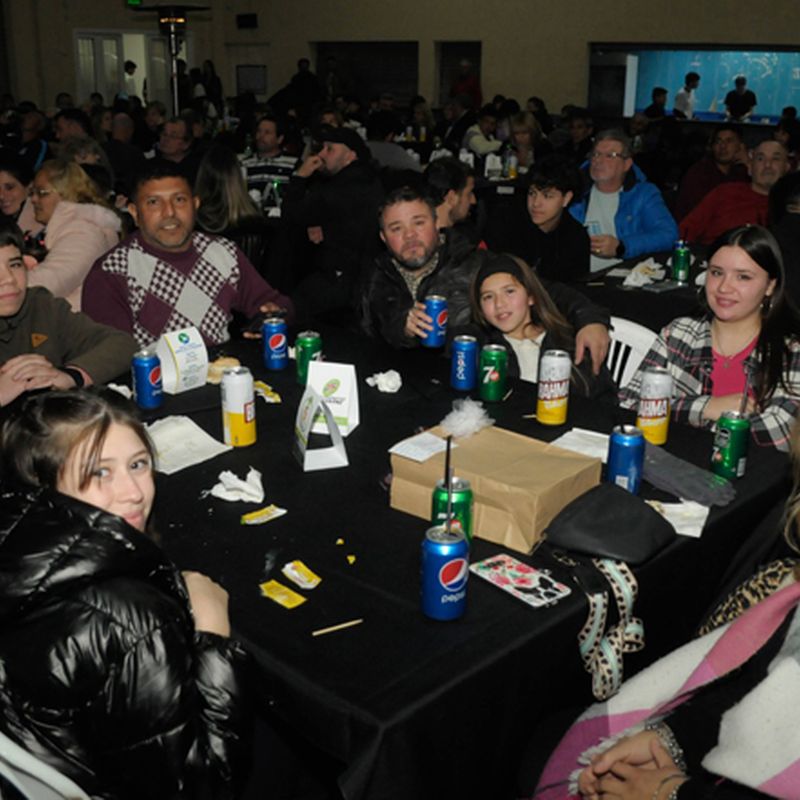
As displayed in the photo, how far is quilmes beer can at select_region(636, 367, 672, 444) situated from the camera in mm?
2299

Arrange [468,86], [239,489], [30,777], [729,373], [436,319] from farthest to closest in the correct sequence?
[468,86], [436,319], [729,373], [239,489], [30,777]

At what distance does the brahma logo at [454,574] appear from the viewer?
1.54 meters

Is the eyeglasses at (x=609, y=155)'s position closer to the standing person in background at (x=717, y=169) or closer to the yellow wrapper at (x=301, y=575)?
the standing person in background at (x=717, y=169)

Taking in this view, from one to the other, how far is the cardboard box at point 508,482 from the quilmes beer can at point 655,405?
41 centimetres

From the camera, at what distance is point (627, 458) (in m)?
2.04

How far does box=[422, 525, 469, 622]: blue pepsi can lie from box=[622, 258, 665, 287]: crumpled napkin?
10.1 ft

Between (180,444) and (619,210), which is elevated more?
(619,210)

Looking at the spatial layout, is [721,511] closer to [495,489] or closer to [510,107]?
[495,489]

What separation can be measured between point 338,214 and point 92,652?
4143 mm

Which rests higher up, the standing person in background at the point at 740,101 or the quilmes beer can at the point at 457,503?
the standing person in background at the point at 740,101

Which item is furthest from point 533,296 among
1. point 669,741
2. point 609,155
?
point 609,155

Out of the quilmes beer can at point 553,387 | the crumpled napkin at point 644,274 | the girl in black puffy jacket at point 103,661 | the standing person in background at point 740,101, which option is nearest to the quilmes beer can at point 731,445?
the quilmes beer can at point 553,387

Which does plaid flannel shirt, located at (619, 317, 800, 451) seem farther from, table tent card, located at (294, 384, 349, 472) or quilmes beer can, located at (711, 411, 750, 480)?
table tent card, located at (294, 384, 349, 472)

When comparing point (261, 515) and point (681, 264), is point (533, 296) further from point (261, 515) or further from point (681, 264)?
point (681, 264)
